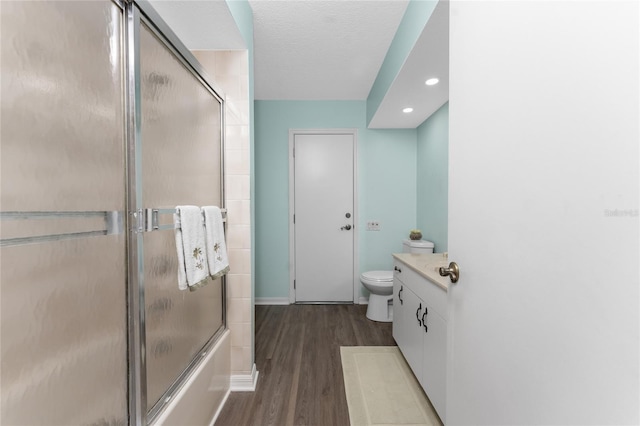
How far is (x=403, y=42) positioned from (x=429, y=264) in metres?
1.46

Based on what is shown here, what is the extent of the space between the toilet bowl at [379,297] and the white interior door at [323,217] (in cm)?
53

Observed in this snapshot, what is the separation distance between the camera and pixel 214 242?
1.45 meters

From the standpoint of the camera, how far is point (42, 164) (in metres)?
0.66

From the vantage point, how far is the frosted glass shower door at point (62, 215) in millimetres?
608

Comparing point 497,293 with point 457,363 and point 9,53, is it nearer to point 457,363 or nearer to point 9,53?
point 457,363

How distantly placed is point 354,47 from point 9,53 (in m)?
2.19

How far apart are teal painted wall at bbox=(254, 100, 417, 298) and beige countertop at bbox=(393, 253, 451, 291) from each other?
1.21 metres

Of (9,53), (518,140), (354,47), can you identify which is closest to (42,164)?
(9,53)

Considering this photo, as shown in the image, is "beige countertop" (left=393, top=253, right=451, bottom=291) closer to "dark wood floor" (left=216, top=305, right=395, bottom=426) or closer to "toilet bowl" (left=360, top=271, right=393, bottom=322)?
"toilet bowl" (left=360, top=271, right=393, bottom=322)

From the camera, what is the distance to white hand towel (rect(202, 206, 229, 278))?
4.56ft

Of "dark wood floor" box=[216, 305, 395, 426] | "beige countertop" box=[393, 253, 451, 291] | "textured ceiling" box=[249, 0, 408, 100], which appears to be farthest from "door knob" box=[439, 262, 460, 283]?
"textured ceiling" box=[249, 0, 408, 100]

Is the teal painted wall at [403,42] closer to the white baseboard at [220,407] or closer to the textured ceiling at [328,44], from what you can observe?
the textured ceiling at [328,44]

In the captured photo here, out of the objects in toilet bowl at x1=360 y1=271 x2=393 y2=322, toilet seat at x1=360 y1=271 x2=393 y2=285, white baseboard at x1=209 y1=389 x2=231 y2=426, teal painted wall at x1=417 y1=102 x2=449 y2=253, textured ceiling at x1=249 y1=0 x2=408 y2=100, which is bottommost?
white baseboard at x1=209 y1=389 x2=231 y2=426

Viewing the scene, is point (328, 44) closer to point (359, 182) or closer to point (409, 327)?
point (359, 182)
